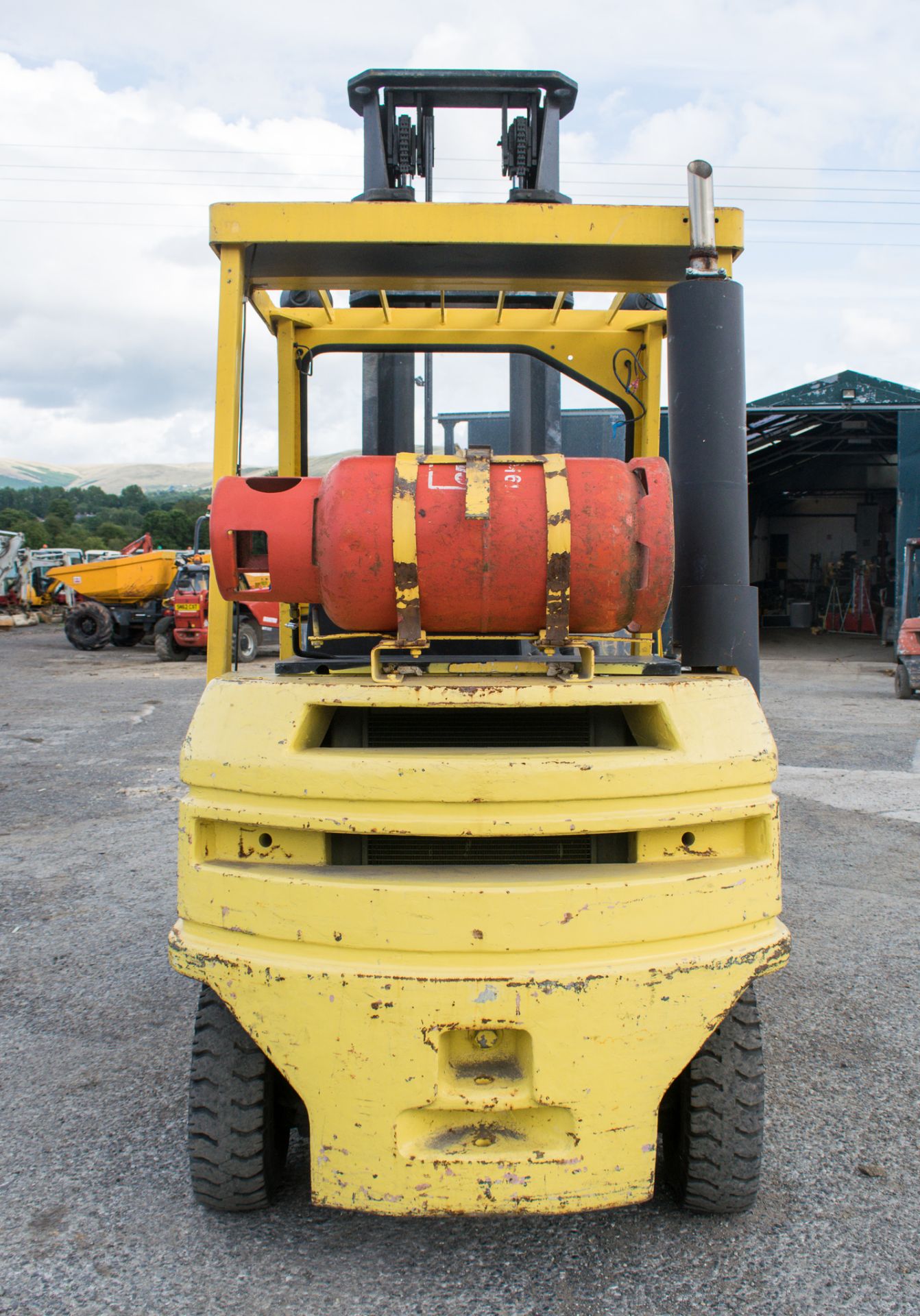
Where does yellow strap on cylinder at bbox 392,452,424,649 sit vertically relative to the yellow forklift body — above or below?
above

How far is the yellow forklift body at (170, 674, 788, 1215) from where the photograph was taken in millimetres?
A: 2021

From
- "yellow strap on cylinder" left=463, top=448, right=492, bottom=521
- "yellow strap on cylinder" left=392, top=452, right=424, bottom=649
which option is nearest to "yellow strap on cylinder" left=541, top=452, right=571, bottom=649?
"yellow strap on cylinder" left=463, top=448, right=492, bottom=521

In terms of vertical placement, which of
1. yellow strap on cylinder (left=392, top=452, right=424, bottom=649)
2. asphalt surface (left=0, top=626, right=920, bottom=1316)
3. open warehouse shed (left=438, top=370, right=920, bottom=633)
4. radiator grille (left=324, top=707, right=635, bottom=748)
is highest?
open warehouse shed (left=438, top=370, right=920, bottom=633)

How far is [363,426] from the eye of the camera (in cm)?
366

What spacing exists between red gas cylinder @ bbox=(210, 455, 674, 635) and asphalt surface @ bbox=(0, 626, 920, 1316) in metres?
1.41

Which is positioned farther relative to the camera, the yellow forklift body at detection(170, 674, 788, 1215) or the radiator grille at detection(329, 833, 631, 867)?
the radiator grille at detection(329, 833, 631, 867)

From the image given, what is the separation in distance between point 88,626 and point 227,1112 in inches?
839

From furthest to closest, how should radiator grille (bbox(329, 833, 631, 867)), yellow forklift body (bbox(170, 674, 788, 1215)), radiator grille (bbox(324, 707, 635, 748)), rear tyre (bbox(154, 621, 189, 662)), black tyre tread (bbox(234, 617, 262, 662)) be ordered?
rear tyre (bbox(154, 621, 189, 662)), black tyre tread (bbox(234, 617, 262, 662)), radiator grille (bbox(324, 707, 635, 748)), radiator grille (bbox(329, 833, 631, 867)), yellow forklift body (bbox(170, 674, 788, 1215))

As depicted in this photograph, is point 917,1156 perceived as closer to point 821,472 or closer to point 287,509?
point 287,509

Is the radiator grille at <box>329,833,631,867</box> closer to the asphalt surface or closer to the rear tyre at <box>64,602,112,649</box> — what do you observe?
the asphalt surface

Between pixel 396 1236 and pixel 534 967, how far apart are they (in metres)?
0.87

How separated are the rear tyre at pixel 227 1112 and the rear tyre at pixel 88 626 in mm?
21008

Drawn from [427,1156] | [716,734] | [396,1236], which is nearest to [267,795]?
[427,1156]

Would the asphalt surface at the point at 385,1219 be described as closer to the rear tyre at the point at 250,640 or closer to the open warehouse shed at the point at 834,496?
the rear tyre at the point at 250,640
